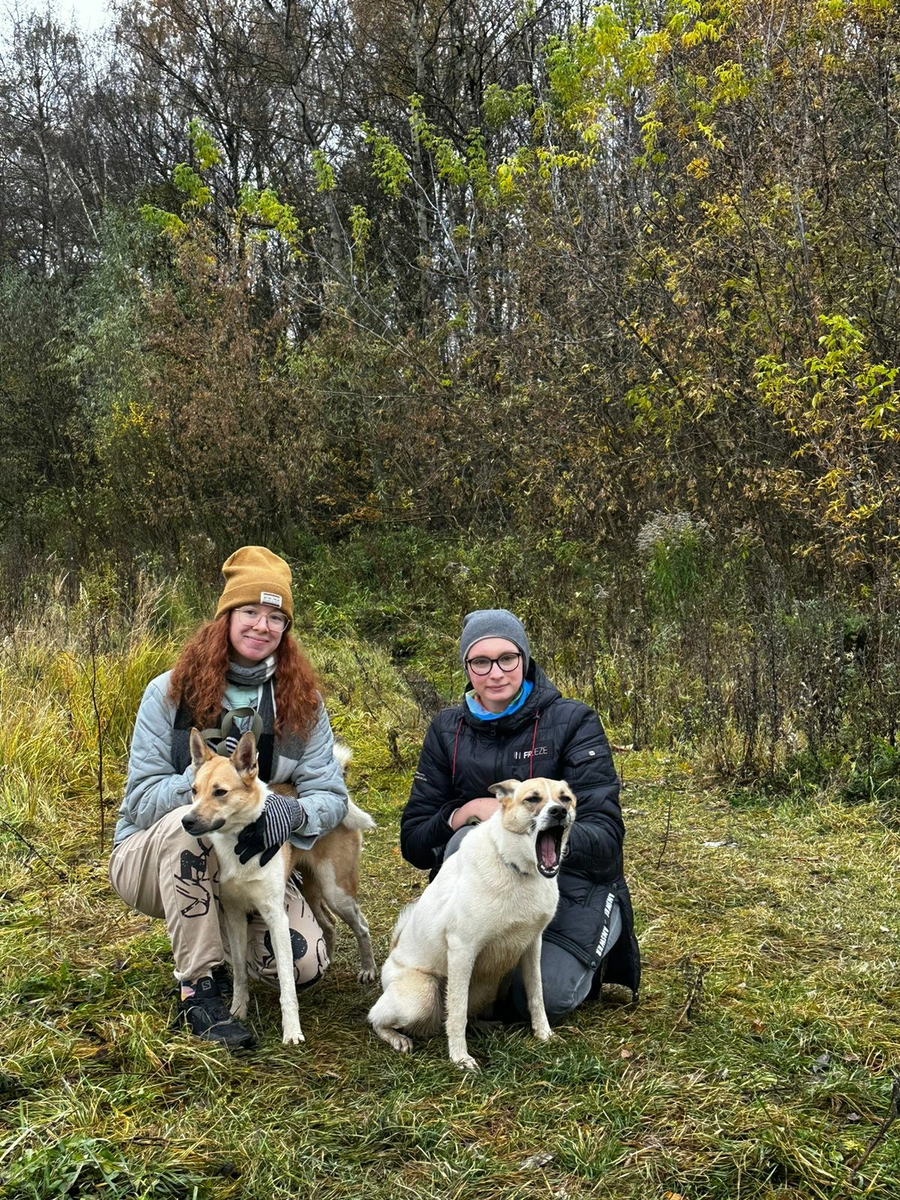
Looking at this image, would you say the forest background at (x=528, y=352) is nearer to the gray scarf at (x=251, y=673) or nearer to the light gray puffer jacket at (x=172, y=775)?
the light gray puffer jacket at (x=172, y=775)

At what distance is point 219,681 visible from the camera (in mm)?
3557

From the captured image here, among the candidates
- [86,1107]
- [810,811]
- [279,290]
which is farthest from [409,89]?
[86,1107]

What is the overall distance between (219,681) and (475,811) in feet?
3.38

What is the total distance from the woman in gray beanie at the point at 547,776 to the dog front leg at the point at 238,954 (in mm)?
671

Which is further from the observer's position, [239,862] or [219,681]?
[219,681]

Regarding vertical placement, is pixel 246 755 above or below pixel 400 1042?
above

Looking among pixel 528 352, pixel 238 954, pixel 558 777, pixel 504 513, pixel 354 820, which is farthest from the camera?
pixel 504 513

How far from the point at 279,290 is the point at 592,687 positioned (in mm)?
10218

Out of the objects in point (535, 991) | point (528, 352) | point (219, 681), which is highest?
point (528, 352)

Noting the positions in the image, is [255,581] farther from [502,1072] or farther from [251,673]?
[502,1072]

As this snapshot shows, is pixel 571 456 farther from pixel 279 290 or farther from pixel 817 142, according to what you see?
pixel 279 290

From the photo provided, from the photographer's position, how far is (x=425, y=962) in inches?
129

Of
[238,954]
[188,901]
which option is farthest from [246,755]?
[238,954]

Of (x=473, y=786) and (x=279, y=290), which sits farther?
(x=279, y=290)
